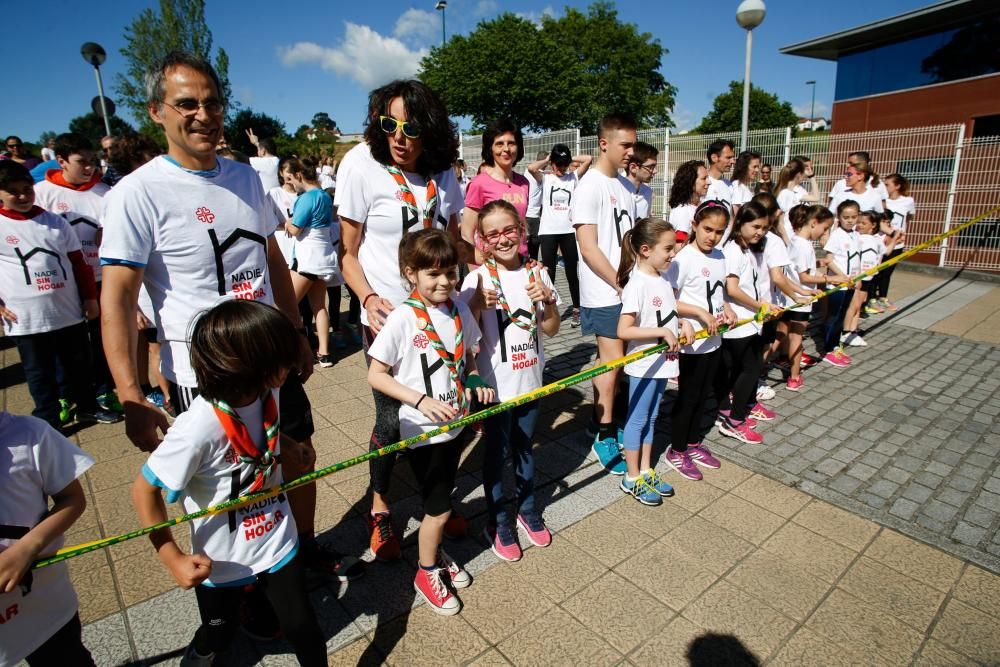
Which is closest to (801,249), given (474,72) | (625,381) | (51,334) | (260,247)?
(625,381)

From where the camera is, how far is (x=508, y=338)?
2809 mm

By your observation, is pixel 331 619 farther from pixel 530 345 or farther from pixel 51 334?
pixel 51 334

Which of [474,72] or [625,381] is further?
[474,72]

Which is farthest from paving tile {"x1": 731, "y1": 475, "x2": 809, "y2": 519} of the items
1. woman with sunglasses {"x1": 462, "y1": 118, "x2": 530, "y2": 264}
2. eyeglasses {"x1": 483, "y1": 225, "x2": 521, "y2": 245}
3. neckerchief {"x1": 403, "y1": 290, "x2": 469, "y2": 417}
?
woman with sunglasses {"x1": 462, "y1": 118, "x2": 530, "y2": 264}

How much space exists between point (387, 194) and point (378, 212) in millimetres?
97

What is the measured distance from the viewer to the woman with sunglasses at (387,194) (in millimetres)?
2598

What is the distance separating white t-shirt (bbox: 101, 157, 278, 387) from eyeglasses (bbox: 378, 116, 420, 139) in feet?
2.20

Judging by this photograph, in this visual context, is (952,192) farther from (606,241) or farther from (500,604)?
(500,604)

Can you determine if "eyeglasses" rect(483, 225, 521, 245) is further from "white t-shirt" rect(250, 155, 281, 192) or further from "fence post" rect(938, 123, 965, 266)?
"fence post" rect(938, 123, 965, 266)

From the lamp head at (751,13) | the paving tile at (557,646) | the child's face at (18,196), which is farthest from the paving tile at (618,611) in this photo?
the lamp head at (751,13)

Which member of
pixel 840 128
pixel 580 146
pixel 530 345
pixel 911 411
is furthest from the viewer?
pixel 840 128

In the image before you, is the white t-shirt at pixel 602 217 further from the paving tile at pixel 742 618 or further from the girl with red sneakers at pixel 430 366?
the paving tile at pixel 742 618

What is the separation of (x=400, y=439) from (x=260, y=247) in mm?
1023

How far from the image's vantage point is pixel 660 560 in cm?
295
